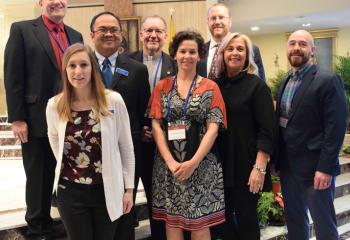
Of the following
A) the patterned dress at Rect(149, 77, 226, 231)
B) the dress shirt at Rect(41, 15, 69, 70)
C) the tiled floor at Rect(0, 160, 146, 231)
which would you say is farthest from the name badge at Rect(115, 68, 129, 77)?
the tiled floor at Rect(0, 160, 146, 231)

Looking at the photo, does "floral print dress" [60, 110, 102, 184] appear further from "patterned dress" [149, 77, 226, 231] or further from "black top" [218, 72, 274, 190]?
"black top" [218, 72, 274, 190]

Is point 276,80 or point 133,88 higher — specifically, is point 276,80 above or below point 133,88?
above

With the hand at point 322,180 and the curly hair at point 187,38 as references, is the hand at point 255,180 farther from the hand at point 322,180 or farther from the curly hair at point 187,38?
the curly hair at point 187,38

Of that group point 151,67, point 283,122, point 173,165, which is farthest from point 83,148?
point 283,122

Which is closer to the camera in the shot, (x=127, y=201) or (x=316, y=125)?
(x=127, y=201)

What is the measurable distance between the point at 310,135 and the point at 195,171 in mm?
737

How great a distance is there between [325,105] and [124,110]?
118 cm

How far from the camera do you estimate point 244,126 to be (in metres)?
2.25

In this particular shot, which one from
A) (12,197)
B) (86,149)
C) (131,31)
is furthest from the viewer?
(131,31)

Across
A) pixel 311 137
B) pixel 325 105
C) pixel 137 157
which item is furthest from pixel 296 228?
pixel 137 157

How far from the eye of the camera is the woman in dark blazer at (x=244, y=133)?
2.24 metres

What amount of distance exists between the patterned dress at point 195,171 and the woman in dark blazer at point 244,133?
0.12 meters

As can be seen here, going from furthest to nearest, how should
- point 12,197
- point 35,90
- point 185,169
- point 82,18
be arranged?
point 82,18 < point 12,197 < point 35,90 < point 185,169

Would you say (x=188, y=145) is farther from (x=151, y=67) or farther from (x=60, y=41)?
(x=60, y=41)
